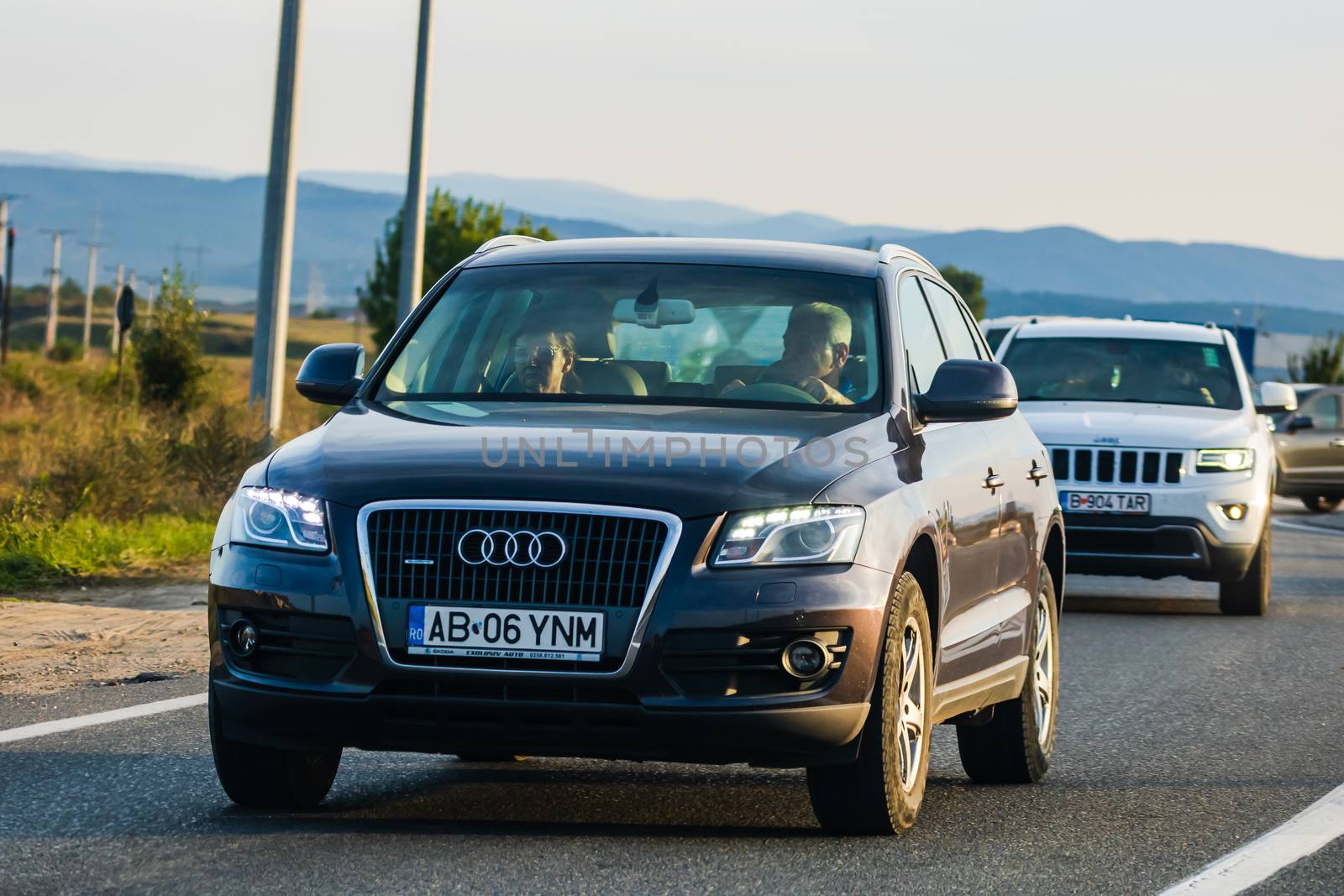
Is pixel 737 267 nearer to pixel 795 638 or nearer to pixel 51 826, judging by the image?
pixel 795 638

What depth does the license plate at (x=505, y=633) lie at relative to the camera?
5543 millimetres

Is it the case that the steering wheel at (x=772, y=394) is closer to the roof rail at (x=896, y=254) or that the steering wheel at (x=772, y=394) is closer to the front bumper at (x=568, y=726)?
the roof rail at (x=896, y=254)

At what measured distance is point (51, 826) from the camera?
5980mm

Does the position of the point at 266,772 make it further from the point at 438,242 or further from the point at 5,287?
the point at 438,242

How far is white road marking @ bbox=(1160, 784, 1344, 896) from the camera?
5625 mm

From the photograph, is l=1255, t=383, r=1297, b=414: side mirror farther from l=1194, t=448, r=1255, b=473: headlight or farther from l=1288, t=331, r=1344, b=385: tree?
l=1288, t=331, r=1344, b=385: tree

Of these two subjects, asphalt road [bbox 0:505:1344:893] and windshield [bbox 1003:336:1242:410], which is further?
windshield [bbox 1003:336:1242:410]

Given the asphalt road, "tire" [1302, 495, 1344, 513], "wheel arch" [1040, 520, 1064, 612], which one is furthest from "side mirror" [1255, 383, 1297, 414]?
"tire" [1302, 495, 1344, 513]

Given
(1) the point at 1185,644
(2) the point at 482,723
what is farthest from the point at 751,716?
(1) the point at 1185,644

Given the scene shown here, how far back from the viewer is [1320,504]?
109 feet

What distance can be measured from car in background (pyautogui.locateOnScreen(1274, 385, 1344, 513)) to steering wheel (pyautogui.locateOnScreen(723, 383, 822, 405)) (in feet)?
82.9

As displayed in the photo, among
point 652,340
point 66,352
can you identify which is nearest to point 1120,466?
Result: point 652,340

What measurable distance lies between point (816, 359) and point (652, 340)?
52 centimetres

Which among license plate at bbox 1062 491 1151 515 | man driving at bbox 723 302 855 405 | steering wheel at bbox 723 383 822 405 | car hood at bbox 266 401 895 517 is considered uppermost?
man driving at bbox 723 302 855 405
